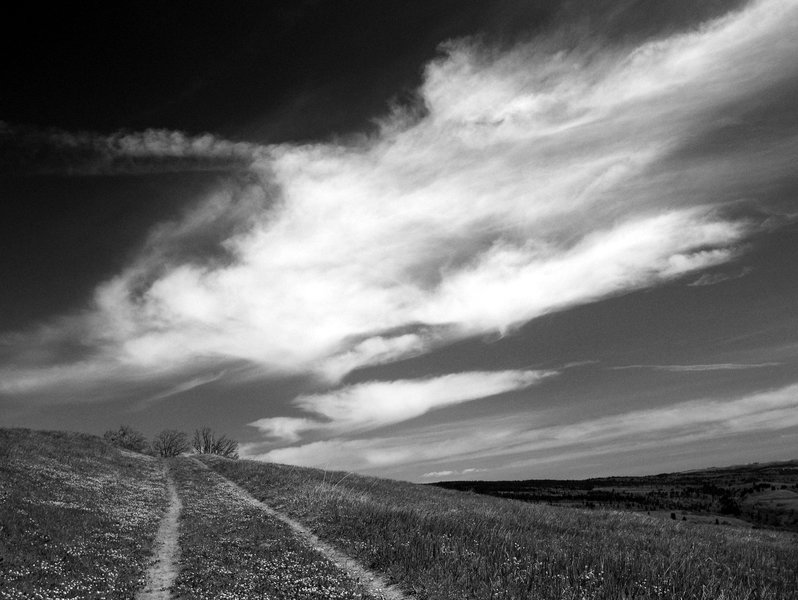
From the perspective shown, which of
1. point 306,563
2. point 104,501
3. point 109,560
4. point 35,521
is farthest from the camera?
point 104,501

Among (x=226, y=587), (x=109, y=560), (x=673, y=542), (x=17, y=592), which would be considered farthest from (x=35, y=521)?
(x=673, y=542)

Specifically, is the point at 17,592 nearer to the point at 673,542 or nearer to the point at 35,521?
the point at 35,521

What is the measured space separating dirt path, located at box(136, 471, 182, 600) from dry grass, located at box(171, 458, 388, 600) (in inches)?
11.0

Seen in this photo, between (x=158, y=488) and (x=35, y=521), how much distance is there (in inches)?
838

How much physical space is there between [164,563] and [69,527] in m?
5.28

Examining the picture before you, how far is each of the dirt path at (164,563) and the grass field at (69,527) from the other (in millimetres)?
339

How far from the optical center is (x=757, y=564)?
586 inches

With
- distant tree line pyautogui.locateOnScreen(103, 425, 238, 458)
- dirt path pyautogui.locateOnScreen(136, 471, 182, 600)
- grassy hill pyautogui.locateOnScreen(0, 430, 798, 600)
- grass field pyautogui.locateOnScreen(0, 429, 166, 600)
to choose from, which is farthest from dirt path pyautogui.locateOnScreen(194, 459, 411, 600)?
distant tree line pyautogui.locateOnScreen(103, 425, 238, 458)

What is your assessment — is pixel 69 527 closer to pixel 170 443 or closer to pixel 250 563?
pixel 250 563

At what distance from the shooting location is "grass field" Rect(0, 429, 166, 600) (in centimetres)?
1200

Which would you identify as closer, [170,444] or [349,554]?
[349,554]

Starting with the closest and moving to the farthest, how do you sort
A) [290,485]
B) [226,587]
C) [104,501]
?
[226,587]
[104,501]
[290,485]

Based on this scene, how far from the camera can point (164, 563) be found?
50.4 ft

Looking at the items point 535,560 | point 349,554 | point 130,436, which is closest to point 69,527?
point 349,554
